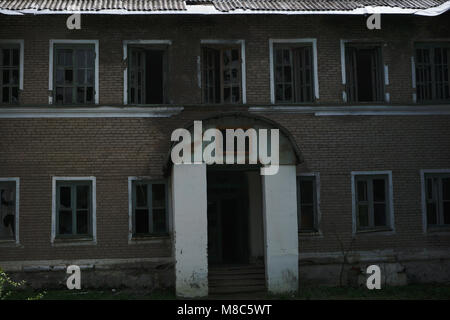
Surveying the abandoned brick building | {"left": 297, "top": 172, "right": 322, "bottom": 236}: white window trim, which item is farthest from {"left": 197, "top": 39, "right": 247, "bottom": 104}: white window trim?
{"left": 297, "top": 172, "right": 322, "bottom": 236}: white window trim

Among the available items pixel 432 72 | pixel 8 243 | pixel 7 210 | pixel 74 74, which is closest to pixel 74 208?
pixel 7 210

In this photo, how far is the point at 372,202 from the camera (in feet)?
48.3

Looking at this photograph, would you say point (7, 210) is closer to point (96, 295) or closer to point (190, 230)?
point (96, 295)

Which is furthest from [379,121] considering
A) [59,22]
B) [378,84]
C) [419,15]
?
[59,22]

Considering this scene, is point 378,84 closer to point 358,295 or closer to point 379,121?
point 379,121

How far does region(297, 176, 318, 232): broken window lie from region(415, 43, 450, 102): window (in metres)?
3.93

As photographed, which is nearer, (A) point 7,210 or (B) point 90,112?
(A) point 7,210

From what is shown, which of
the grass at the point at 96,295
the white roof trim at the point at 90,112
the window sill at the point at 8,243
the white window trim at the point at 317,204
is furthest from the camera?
the white window trim at the point at 317,204

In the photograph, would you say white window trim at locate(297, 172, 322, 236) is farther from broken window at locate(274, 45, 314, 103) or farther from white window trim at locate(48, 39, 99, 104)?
white window trim at locate(48, 39, 99, 104)

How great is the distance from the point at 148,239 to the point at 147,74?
174 inches

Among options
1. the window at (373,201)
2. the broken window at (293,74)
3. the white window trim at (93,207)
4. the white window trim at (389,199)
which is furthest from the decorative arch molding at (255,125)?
the white window trim at (93,207)

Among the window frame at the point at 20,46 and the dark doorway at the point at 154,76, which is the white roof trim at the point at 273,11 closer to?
the window frame at the point at 20,46

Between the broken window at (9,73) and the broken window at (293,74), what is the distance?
686cm

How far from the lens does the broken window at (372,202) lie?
14.7m
